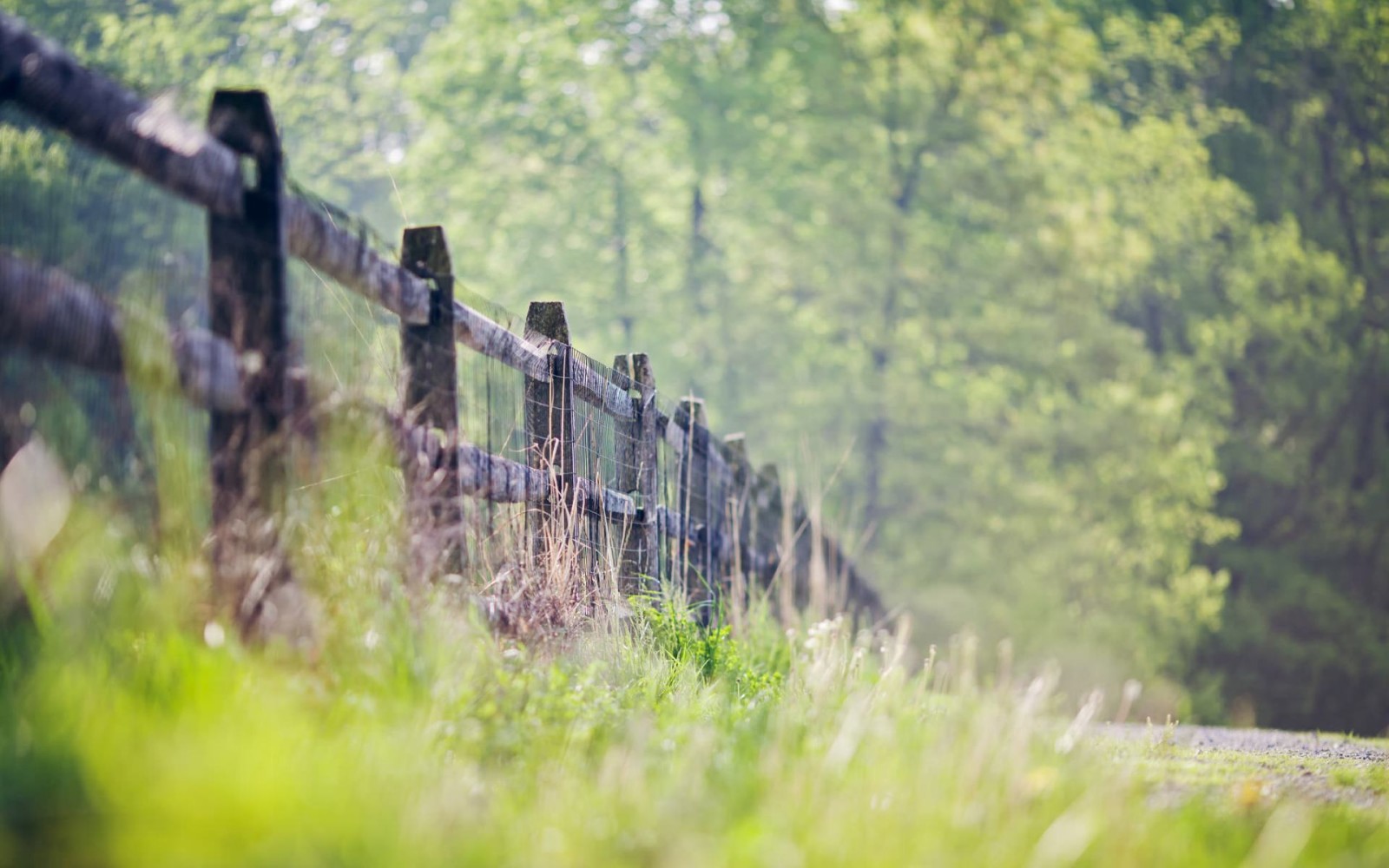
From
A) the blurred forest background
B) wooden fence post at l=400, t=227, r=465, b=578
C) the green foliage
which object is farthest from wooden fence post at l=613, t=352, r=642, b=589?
the blurred forest background

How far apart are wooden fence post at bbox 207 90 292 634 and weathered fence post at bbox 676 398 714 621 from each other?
3984 mm

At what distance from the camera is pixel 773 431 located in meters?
19.5

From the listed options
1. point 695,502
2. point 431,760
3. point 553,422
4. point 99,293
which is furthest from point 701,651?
point 99,293

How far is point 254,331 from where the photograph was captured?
335 cm

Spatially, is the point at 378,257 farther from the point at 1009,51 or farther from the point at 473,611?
the point at 1009,51

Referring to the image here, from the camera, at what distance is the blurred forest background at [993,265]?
18.6 metres

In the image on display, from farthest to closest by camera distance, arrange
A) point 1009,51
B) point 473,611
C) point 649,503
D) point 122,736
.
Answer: point 1009,51 < point 649,503 < point 473,611 < point 122,736

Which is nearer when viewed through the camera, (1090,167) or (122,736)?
(122,736)

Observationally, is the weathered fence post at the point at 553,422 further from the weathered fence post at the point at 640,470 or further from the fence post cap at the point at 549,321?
the weathered fence post at the point at 640,470

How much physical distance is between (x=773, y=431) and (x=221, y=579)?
16608 millimetres

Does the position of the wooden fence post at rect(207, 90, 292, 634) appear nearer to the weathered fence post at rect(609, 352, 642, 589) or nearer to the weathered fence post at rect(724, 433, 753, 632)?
the weathered fence post at rect(609, 352, 642, 589)

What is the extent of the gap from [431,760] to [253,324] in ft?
3.73

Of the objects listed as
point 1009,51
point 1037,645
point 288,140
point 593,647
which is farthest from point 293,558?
point 288,140

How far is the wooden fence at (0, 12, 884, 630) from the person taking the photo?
2801mm
